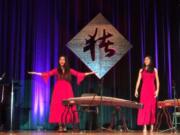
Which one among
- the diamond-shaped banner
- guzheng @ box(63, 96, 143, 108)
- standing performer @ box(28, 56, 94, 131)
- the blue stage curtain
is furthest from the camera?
the diamond-shaped banner

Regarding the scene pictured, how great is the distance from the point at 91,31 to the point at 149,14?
1526mm

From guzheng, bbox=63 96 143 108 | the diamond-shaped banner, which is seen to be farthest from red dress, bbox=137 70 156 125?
the diamond-shaped banner

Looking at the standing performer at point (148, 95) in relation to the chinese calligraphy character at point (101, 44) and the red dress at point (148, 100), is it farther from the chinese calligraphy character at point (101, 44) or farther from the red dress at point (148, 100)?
the chinese calligraphy character at point (101, 44)

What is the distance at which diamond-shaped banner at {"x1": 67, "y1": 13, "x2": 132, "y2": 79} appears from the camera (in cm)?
1107

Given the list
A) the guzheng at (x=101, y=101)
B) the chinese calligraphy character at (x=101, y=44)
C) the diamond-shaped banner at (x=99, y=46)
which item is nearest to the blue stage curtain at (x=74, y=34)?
the diamond-shaped banner at (x=99, y=46)

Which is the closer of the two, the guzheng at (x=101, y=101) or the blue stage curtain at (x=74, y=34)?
the guzheng at (x=101, y=101)

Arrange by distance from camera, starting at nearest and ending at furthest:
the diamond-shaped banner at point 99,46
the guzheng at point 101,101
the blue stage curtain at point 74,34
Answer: the guzheng at point 101,101 < the blue stage curtain at point 74,34 < the diamond-shaped banner at point 99,46

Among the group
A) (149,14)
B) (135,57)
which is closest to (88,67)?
(135,57)

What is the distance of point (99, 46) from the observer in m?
11.1

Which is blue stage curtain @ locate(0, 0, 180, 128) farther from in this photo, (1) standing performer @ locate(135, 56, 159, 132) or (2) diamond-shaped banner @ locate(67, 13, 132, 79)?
(1) standing performer @ locate(135, 56, 159, 132)

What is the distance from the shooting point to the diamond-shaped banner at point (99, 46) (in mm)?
11070

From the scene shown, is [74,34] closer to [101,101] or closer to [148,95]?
[148,95]

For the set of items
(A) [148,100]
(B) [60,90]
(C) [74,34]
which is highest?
(C) [74,34]

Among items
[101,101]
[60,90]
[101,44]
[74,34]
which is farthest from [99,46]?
[101,101]
